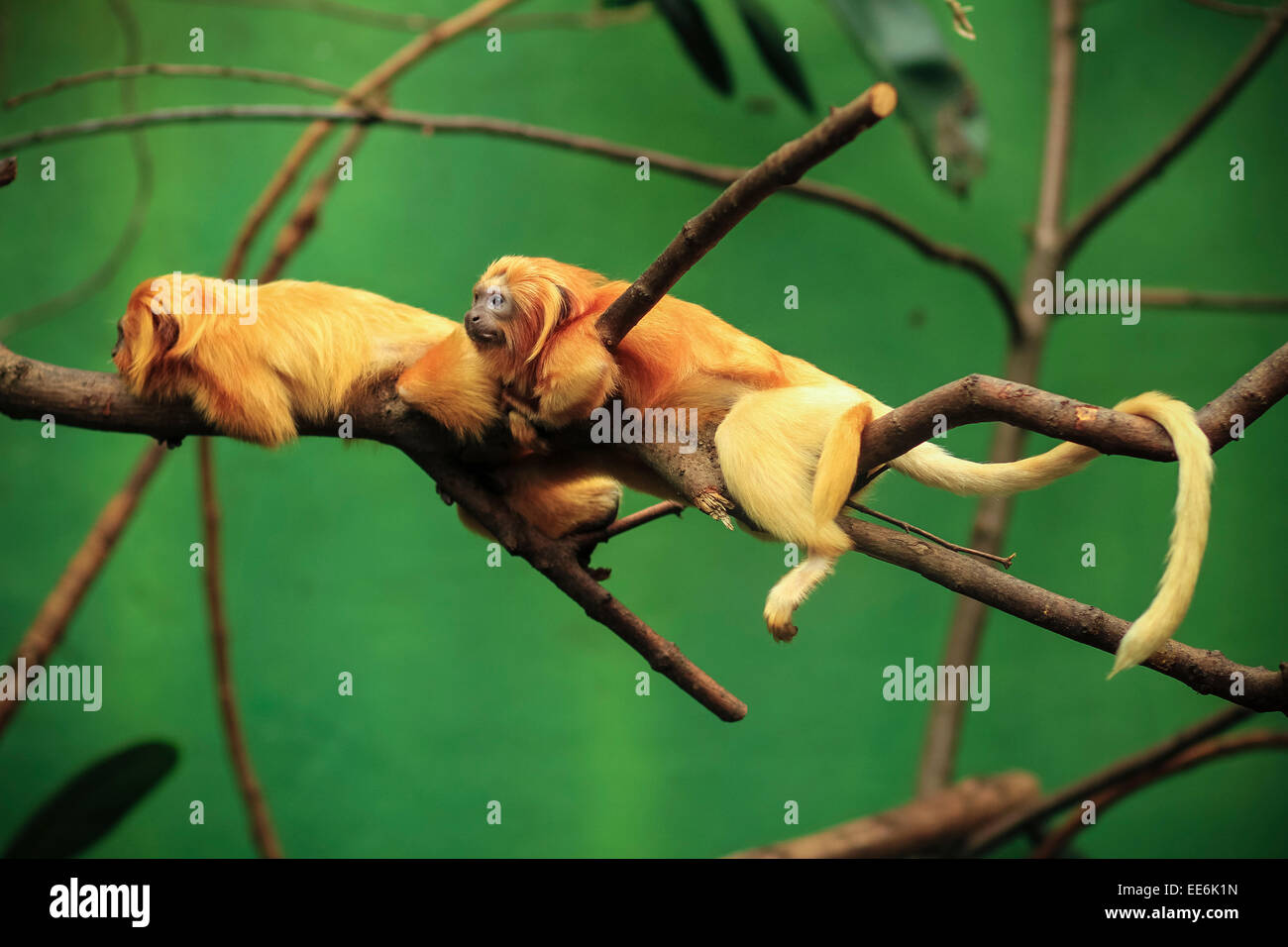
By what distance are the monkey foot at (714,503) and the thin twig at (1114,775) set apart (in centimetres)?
221

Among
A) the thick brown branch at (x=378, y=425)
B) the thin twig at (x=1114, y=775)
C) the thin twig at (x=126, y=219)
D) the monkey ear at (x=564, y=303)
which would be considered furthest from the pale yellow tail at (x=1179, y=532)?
the thin twig at (x=126, y=219)

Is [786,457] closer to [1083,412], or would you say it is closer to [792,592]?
[792,592]

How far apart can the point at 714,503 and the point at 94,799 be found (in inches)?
96.0

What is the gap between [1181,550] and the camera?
4.90 feet

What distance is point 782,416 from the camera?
5.94 feet

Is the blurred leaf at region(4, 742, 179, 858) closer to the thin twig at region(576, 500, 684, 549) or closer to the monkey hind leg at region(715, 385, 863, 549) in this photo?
the thin twig at region(576, 500, 684, 549)

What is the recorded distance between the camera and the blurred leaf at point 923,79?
9.64 ft

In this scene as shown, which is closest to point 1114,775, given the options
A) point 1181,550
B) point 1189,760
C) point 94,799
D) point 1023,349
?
point 1189,760

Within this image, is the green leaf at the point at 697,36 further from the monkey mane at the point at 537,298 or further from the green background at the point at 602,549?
the monkey mane at the point at 537,298

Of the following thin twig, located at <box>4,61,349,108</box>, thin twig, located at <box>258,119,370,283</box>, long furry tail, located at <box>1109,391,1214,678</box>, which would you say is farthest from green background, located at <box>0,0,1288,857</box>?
long furry tail, located at <box>1109,391,1214,678</box>

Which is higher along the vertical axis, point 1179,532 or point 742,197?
point 742,197

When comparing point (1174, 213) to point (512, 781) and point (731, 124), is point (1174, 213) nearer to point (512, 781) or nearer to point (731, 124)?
point (731, 124)
